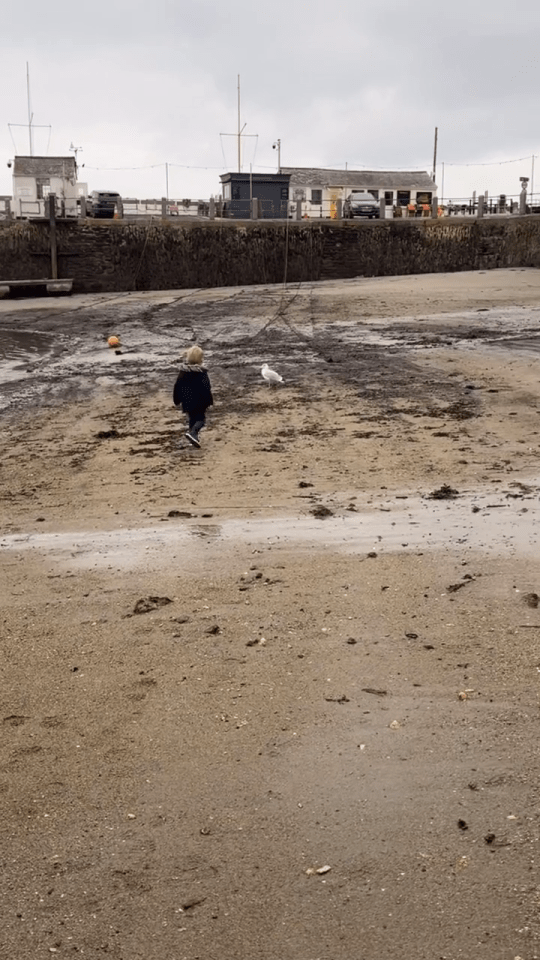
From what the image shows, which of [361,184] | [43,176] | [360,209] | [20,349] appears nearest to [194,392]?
[20,349]

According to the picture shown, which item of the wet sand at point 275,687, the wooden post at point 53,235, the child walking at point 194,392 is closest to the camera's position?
the wet sand at point 275,687

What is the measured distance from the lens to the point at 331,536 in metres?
8.38

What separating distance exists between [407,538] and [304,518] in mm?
1155

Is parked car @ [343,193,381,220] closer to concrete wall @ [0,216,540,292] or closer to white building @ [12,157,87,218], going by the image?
concrete wall @ [0,216,540,292]

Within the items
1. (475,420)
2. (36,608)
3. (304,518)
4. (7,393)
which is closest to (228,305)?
(7,393)

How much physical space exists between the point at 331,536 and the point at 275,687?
281cm

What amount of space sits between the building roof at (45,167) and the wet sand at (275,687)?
52702 millimetres

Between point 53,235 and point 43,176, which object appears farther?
point 43,176

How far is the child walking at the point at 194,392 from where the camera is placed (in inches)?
472

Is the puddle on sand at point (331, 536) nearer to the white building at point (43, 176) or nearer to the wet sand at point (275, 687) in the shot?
the wet sand at point (275, 687)

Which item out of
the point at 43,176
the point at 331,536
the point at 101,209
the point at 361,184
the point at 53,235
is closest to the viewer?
the point at 331,536

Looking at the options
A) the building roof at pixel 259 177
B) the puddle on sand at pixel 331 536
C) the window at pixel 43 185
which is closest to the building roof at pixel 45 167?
the window at pixel 43 185

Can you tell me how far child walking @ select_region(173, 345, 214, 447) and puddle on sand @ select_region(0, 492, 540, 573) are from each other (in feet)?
10.5

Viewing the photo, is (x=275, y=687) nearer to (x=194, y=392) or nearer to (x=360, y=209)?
(x=194, y=392)
